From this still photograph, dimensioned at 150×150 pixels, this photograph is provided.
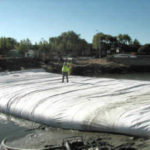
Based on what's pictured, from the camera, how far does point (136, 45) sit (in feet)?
262

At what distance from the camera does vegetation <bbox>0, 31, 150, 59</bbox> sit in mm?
53125

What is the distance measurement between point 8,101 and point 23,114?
1682mm

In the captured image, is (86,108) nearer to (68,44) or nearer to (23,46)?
(23,46)

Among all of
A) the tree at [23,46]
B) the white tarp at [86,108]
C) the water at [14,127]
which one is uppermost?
the tree at [23,46]

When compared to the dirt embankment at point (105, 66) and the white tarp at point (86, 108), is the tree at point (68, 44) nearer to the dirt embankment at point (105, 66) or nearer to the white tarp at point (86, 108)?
the dirt embankment at point (105, 66)

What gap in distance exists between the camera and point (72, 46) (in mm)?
66312

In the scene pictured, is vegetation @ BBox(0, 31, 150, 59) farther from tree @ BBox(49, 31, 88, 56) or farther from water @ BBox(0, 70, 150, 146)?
water @ BBox(0, 70, 150, 146)

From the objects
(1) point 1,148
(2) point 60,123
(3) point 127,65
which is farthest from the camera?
(3) point 127,65

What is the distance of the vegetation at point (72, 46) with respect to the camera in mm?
53125

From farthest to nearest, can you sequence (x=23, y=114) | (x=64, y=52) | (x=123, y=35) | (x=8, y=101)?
1. (x=123, y=35)
2. (x=64, y=52)
3. (x=8, y=101)
4. (x=23, y=114)

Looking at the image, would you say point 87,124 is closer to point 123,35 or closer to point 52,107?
point 52,107

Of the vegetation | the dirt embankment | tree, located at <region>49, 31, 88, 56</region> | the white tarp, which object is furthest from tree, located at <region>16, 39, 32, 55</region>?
the white tarp

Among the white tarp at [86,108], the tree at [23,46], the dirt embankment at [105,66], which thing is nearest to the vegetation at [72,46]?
the tree at [23,46]

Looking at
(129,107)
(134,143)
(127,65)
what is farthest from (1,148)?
(127,65)
